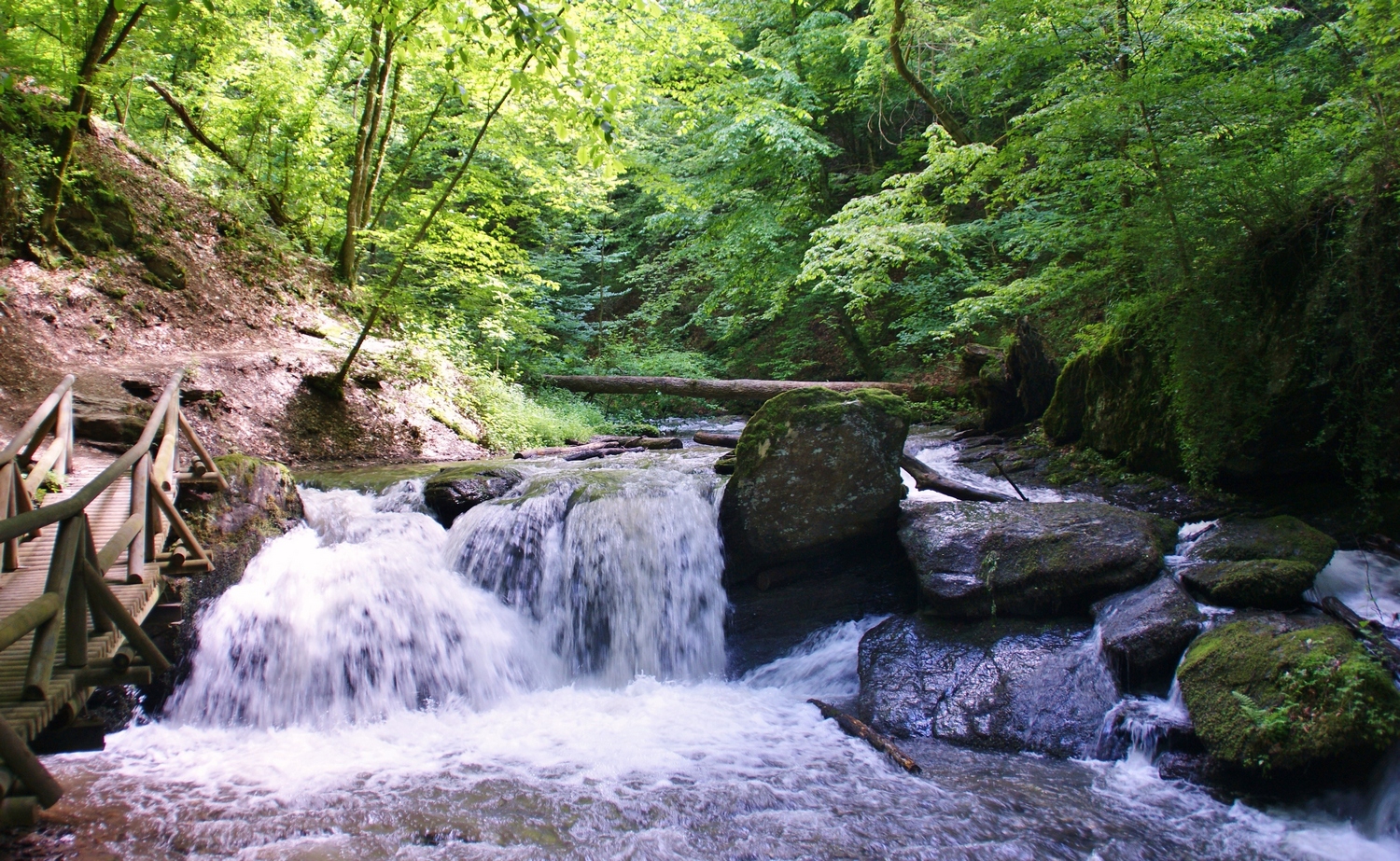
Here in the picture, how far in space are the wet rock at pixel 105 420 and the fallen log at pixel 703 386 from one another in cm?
841

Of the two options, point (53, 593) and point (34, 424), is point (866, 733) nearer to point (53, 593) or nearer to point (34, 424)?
→ point (53, 593)

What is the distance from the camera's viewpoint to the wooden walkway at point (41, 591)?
275cm

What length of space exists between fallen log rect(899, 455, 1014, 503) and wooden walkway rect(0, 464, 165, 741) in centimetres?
597

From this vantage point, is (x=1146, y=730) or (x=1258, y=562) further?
(x=1258, y=562)

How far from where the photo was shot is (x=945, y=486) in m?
7.04

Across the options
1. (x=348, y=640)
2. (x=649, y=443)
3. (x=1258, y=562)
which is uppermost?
(x=649, y=443)

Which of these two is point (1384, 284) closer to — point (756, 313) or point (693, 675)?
point (693, 675)

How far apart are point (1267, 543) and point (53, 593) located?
7.02 m

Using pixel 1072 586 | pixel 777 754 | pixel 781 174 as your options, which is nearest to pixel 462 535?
pixel 777 754

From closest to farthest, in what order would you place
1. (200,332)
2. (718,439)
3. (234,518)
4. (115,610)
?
(115,610) < (234,518) < (200,332) < (718,439)

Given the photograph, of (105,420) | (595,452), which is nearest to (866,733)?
(595,452)

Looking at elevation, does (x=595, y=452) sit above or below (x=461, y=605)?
above

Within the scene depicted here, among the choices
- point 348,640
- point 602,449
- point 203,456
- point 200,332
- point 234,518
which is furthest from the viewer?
point 602,449

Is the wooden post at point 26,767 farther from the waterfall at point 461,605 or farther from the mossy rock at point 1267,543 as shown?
the mossy rock at point 1267,543
